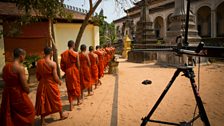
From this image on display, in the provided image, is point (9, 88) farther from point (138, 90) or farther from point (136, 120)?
point (138, 90)

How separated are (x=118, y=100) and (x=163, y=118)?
1912mm

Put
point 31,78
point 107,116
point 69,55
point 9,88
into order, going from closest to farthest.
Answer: point 9,88 < point 107,116 < point 69,55 < point 31,78

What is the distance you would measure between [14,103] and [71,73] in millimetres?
2093

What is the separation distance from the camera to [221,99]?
6.10m

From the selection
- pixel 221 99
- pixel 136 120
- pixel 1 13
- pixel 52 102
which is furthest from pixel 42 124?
pixel 1 13

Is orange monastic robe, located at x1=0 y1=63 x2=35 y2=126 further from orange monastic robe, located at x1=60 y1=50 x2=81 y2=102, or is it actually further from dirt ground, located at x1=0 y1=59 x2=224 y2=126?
orange monastic robe, located at x1=60 y1=50 x2=81 y2=102

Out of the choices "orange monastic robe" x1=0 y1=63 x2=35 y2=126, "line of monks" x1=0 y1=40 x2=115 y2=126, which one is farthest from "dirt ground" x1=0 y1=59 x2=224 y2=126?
"orange monastic robe" x1=0 y1=63 x2=35 y2=126

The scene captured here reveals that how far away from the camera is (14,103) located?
3.70 metres

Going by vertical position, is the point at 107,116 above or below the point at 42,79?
below

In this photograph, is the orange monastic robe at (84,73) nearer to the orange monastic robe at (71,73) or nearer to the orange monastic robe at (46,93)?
the orange monastic robe at (71,73)

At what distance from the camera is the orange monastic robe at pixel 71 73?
562cm

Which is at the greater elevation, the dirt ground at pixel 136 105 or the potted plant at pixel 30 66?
the potted plant at pixel 30 66

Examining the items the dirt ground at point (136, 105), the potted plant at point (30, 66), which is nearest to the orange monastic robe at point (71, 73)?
the dirt ground at point (136, 105)

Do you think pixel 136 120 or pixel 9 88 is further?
pixel 136 120
